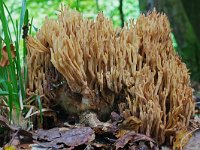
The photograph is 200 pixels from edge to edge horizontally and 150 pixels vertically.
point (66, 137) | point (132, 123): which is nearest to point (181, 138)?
point (132, 123)

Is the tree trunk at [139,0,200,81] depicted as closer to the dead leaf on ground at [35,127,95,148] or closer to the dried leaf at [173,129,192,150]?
the dried leaf at [173,129,192,150]

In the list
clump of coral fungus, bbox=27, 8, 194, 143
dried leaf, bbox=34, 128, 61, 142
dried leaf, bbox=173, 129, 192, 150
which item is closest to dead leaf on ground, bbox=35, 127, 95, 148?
dried leaf, bbox=34, 128, 61, 142

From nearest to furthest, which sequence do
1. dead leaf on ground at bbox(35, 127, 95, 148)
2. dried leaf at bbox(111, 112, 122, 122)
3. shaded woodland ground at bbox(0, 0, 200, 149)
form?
dead leaf on ground at bbox(35, 127, 95, 148), shaded woodland ground at bbox(0, 0, 200, 149), dried leaf at bbox(111, 112, 122, 122)

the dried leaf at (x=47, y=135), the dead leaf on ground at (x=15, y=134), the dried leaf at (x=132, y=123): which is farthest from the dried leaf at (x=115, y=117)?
the dead leaf on ground at (x=15, y=134)

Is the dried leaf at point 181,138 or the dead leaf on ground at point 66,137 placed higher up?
the dead leaf on ground at point 66,137

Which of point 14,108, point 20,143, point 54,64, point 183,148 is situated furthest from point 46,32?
point 183,148

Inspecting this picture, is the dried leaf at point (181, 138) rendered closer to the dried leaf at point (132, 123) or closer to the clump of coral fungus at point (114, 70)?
→ the clump of coral fungus at point (114, 70)
